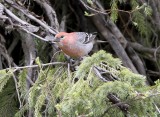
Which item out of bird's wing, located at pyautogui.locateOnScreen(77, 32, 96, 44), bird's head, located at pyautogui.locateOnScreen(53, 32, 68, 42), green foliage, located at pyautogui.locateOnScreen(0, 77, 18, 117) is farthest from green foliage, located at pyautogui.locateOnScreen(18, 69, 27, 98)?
bird's wing, located at pyautogui.locateOnScreen(77, 32, 96, 44)

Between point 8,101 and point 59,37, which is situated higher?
point 59,37

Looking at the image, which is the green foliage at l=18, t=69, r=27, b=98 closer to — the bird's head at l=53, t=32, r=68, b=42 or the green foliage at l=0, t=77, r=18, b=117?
the green foliage at l=0, t=77, r=18, b=117

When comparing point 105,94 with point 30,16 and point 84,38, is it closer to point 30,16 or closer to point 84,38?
point 30,16

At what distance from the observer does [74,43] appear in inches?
162

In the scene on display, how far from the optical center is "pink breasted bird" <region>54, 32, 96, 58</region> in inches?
151

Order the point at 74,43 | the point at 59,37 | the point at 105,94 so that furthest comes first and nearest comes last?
the point at 74,43 → the point at 59,37 → the point at 105,94

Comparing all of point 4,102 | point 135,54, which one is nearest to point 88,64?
point 4,102

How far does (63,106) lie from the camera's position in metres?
2.29

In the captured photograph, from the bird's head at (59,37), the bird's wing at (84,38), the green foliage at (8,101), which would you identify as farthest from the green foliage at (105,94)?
the bird's wing at (84,38)

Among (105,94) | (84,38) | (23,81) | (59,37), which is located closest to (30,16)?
(59,37)

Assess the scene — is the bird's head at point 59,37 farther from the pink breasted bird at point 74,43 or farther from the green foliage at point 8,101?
the green foliage at point 8,101

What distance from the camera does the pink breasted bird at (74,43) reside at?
3848 millimetres

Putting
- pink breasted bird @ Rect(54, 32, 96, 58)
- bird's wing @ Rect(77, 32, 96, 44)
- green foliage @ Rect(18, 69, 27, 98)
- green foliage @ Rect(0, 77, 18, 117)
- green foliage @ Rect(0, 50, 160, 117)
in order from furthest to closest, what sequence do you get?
1. bird's wing @ Rect(77, 32, 96, 44)
2. pink breasted bird @ Rect(54, 32, 96, 58)
3. green foliage @ Rect(0, 77, 18, 117)
4. green foliage @ Rect(18, 69, 27, 98)
5. green foliage @ Rect(0, 50, 160, 117)

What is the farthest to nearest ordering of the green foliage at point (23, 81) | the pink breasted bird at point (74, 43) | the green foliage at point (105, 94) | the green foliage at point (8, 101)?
1. the pink breasted bird at point (74, 43)
2. the green foliage at point (8, 101)
3. the green foliage at point (23, 81)
4. the green foliage at point (105, 94)
